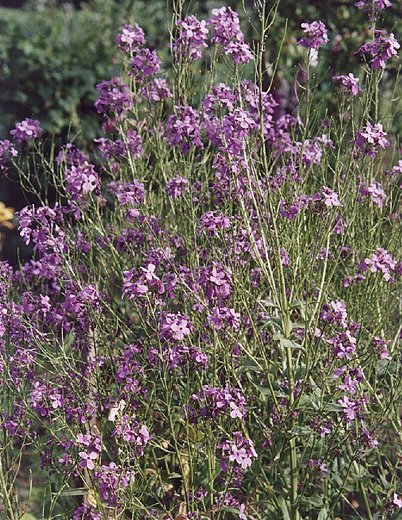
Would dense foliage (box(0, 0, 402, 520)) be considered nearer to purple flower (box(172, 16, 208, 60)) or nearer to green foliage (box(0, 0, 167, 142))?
purple flower (box(172, 16, 208, 60))

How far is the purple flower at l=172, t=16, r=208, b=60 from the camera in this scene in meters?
3.11

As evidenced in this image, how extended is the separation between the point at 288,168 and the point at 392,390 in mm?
953

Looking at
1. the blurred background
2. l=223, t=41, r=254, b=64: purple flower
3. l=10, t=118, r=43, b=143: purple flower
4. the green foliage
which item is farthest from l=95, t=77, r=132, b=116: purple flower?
the green foliage

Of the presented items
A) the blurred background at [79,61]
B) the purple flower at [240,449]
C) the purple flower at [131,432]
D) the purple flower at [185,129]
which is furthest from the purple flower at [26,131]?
the blurred background at [79,61]

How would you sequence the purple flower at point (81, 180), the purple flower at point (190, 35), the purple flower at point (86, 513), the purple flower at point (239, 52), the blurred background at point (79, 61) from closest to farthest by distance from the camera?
the purple flower at point (86, 513) → the purple flower at point (239, 52) → the purple flower at point (81, 180) → the purple flower at point (190, 35) → the blurred background at point (79, 61)

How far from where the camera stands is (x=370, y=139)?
8.95 ft

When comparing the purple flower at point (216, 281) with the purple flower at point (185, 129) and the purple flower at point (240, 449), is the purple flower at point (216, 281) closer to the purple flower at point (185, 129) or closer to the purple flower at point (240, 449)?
the purple flower at point (240, 449)

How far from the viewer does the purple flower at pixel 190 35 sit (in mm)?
3107

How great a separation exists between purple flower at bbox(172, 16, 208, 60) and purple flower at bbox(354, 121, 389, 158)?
0.71 m

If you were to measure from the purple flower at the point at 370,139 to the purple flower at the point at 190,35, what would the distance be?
0.71m

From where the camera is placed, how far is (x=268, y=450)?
121 inches

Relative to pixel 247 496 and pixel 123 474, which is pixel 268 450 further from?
pixel 123 474

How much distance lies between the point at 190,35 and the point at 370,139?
79 centimetres

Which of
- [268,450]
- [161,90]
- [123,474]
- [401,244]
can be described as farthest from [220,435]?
[161,90]
